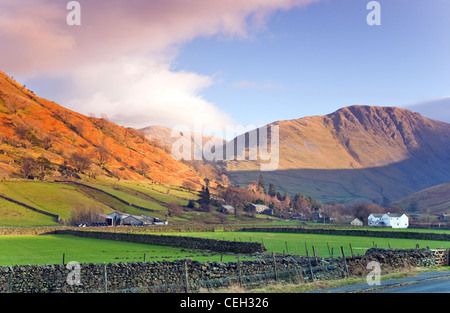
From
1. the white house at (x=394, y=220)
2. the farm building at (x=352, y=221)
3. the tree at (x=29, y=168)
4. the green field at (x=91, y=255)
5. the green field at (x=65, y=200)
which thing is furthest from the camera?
the tree at (x=29, y=168)

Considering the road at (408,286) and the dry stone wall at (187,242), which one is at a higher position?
the road at (408,286)

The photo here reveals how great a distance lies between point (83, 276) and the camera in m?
28.7

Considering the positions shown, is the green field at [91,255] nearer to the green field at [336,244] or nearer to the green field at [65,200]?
the green field at [336,244]

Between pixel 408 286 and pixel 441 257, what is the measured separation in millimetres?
15512

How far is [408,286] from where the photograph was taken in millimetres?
24312

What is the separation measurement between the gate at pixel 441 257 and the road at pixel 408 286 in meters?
9.28

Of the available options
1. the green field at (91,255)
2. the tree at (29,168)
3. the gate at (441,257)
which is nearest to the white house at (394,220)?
the green field at (91,255)

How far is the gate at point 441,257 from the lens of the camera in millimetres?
36844
